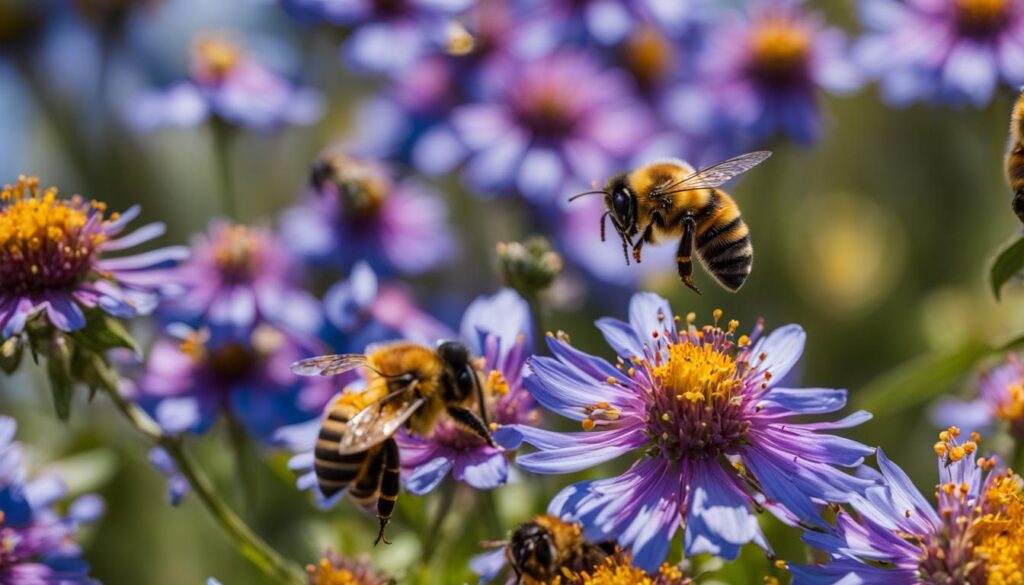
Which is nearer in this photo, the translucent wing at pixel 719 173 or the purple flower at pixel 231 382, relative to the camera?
the translucent wing at pixel 719 173

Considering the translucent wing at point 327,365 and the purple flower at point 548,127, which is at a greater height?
the purple flower at point 548,127

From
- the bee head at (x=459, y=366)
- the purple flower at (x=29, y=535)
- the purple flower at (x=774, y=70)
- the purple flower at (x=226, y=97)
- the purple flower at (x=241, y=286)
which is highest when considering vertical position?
the purple flower at (x=774, y=70)

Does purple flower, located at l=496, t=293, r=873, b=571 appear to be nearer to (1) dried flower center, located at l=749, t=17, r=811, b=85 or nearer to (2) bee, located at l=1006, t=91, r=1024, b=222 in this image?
(2) bee, located at l=1006, t=91, r=1024, b=222

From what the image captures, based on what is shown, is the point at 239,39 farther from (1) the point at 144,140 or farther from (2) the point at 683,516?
(2) the point at 683,516

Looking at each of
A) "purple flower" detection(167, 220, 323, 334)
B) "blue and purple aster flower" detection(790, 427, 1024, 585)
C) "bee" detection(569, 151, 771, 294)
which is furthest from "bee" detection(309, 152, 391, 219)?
"blue and purple aster flower" detection(790, 427, 1024, 585)

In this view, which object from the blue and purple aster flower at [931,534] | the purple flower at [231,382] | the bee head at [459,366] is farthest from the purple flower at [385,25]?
the blue and purple aster flower at [931,534]

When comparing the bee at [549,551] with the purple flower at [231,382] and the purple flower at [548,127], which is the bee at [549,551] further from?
the purple flower at [548,127]

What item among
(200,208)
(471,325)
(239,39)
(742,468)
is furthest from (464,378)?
(200,208)
